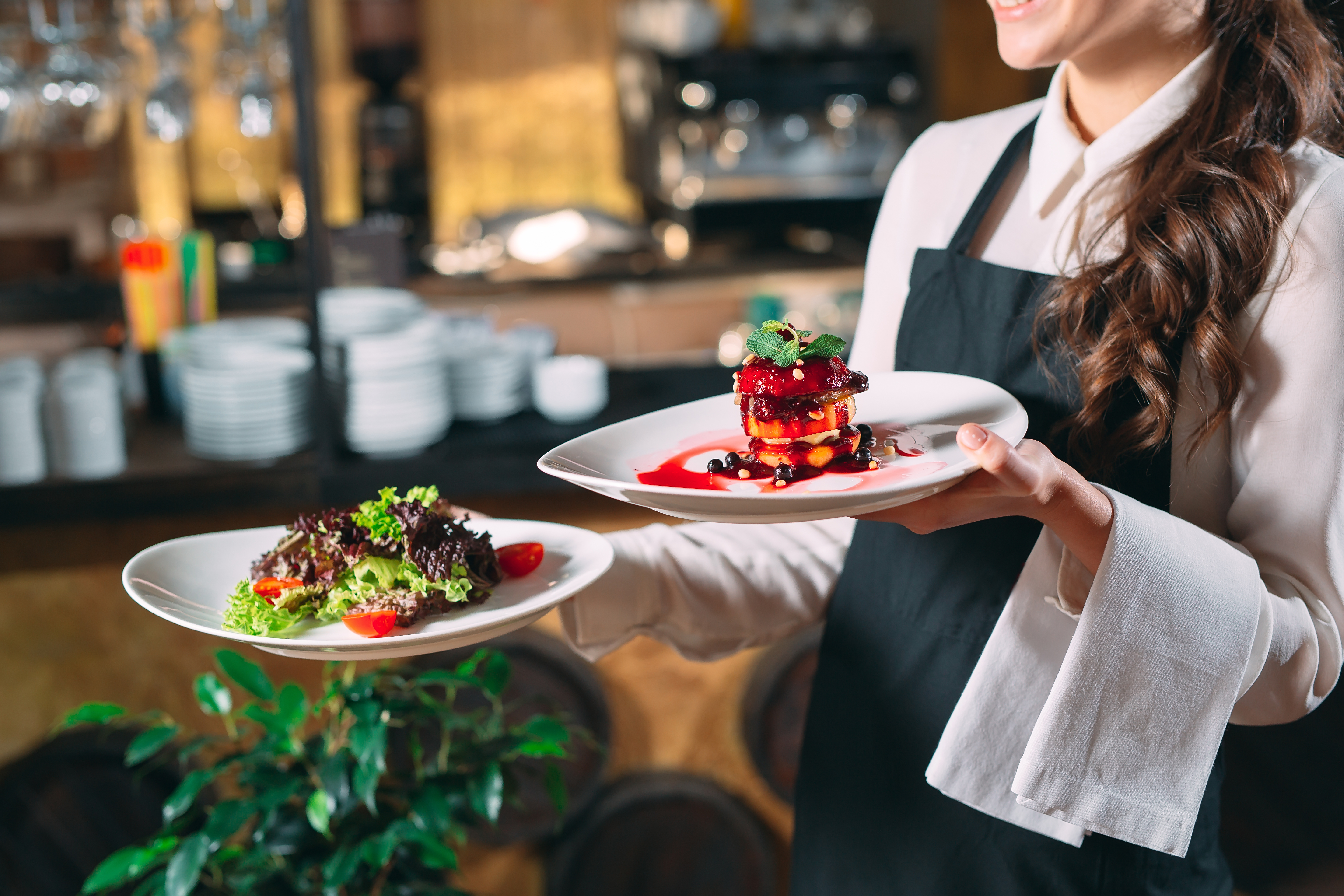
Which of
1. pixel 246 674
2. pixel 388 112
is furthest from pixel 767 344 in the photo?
pixel 388 112

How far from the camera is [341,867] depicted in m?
1.50

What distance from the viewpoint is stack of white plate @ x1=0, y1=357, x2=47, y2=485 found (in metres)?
1.89

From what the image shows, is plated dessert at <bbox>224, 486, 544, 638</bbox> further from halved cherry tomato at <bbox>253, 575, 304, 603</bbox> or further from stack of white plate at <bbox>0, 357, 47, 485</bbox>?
stack of white plate at <bbox>0, 357, 47, 485</bbox>

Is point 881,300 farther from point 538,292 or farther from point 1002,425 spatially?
point 538,292

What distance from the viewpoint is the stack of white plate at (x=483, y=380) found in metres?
2.15

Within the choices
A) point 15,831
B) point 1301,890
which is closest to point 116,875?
point 15,831

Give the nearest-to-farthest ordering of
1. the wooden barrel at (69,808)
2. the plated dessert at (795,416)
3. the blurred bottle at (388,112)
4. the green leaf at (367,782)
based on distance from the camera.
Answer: the plated dessert at (795,416) < the green leaf at (367,782) < the wooden barrel at (69,808) < the blurred bottle at (388,112)

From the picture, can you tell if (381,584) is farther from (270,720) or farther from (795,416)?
(270,720)

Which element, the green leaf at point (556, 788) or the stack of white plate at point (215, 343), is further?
the stack of white plate at point (215, 343)

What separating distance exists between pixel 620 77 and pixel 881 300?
4.45 metres

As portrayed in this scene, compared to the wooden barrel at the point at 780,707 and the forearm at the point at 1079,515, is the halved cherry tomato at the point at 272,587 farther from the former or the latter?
the wooden barrel at the point at 780,707

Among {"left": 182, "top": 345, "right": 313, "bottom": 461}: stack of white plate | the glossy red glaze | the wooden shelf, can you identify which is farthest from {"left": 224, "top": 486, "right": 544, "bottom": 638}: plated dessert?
{"left": 182, "top": 345, "right": 313, "bottom": 461}: stack of white plate

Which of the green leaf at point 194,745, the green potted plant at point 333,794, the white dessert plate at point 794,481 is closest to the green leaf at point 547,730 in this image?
the green potted plant at point 333,794

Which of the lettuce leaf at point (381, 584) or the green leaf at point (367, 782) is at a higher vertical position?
the lettuce leaf at point (381, 584)
